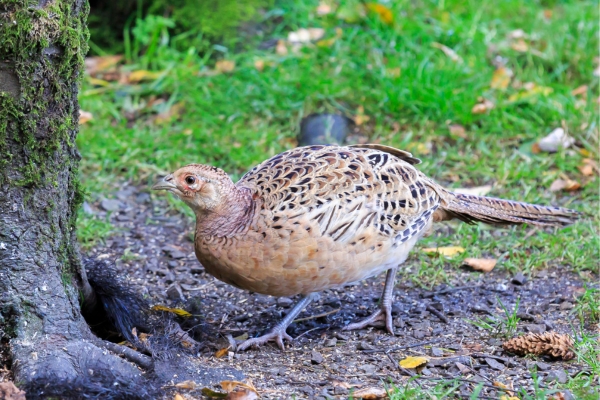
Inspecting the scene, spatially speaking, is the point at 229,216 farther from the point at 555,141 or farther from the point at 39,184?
the point at 555,141

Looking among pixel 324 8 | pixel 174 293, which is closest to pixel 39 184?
pixel 174 293

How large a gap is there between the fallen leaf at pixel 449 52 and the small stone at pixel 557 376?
4.25m

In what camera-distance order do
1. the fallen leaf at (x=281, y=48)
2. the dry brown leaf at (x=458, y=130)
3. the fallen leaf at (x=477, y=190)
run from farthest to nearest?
the fallen leaf at (x=281, y=48) → the dry brown leaf at (x=458, y=130) → the fallen leaf at (x=477, y=190)

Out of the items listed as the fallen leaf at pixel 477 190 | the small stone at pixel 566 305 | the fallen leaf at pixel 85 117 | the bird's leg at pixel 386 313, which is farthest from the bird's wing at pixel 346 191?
the fallen leaf at pixel 85 117

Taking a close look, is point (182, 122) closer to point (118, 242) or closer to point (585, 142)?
point (118, 242)

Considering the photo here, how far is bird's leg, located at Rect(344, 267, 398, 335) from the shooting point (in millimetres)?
4449

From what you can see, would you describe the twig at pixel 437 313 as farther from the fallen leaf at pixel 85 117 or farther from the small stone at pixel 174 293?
the fallen leaf at pixel 85 117

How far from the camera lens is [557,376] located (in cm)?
363

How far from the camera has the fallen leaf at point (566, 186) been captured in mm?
6113

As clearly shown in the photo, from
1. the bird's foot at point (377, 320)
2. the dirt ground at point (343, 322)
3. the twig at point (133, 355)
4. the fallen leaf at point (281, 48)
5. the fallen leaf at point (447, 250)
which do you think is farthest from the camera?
the fallen leaf at point (281, 48)

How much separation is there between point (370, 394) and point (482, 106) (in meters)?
4.02

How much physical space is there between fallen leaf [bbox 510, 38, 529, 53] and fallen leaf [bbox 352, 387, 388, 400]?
5.18m

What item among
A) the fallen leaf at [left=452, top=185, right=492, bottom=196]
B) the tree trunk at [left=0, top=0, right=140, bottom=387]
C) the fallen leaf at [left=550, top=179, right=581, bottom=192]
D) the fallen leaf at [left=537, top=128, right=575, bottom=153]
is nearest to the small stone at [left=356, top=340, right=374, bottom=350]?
the tree trunk at [left=0, top=0, right=140, bottom=387]

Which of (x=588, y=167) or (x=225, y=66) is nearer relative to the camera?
(x=588, y=167)
